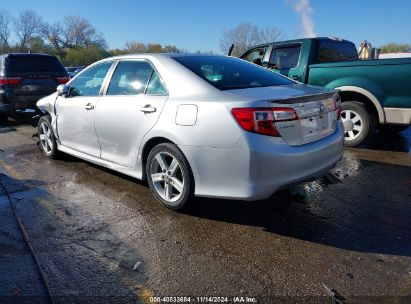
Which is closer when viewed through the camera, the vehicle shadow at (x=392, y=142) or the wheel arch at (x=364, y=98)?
the wheel arch at (x=364, y=98)

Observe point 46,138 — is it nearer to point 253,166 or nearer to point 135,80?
point 135,80

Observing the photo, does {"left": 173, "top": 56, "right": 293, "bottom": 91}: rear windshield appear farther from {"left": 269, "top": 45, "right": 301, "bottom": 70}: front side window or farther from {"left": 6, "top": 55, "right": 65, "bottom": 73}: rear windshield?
{"left": 6, "top": 55, "right": 65, "bottom": 73}: rear windshield

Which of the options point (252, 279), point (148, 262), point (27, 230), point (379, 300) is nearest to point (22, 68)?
point (27, 230)

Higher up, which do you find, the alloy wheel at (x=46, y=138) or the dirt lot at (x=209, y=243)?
the alloy wheel at (x=46, y=138)

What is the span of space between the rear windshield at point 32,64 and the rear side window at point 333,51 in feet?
21.2

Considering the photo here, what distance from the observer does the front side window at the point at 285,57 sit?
23.8 feet

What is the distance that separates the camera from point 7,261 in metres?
2.98

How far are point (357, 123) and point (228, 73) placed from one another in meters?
3.28

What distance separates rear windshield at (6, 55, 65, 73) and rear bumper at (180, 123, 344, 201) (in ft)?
24.8

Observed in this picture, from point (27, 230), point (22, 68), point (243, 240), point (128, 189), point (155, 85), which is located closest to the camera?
point (243, 240)

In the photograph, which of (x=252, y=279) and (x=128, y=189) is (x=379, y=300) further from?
(x=128, y=189)

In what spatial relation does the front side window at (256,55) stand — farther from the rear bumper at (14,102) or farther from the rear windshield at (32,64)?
the rear bumper at (14,102)

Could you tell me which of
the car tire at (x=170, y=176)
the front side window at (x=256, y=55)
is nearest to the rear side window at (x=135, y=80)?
the car tire at (x=170, y=176)

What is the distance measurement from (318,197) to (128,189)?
2.20 m
